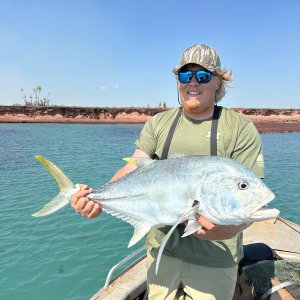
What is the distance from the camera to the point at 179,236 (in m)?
2.93

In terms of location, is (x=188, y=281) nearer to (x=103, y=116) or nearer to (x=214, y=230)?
(x=214, y=230)

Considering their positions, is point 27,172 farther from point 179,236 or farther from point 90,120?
point 90,120

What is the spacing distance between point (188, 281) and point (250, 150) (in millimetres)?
1260

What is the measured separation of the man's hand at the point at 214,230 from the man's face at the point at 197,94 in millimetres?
973

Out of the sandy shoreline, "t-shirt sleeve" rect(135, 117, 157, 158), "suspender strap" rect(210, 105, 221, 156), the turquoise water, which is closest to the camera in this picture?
"suspender strap" rect(210, 105, 221, 156)

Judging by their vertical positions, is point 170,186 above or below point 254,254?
above

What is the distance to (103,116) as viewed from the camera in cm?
7025

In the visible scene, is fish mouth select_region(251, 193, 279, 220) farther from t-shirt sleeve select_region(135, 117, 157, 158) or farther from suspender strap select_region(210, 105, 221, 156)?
t-shirt sleeve select_region(135, 117, 157, 158)

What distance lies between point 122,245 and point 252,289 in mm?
4632

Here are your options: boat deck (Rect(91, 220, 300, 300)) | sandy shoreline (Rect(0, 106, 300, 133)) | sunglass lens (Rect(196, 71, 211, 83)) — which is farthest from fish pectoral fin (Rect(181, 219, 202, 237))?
sandy shoreline (Rect(0, 106, 300, 133))

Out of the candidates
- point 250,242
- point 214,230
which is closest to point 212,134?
point 214,230

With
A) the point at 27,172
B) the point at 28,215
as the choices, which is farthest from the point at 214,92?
the point at 27,172

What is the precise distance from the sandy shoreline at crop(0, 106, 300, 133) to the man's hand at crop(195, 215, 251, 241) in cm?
6299

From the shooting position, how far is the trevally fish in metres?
2.28
